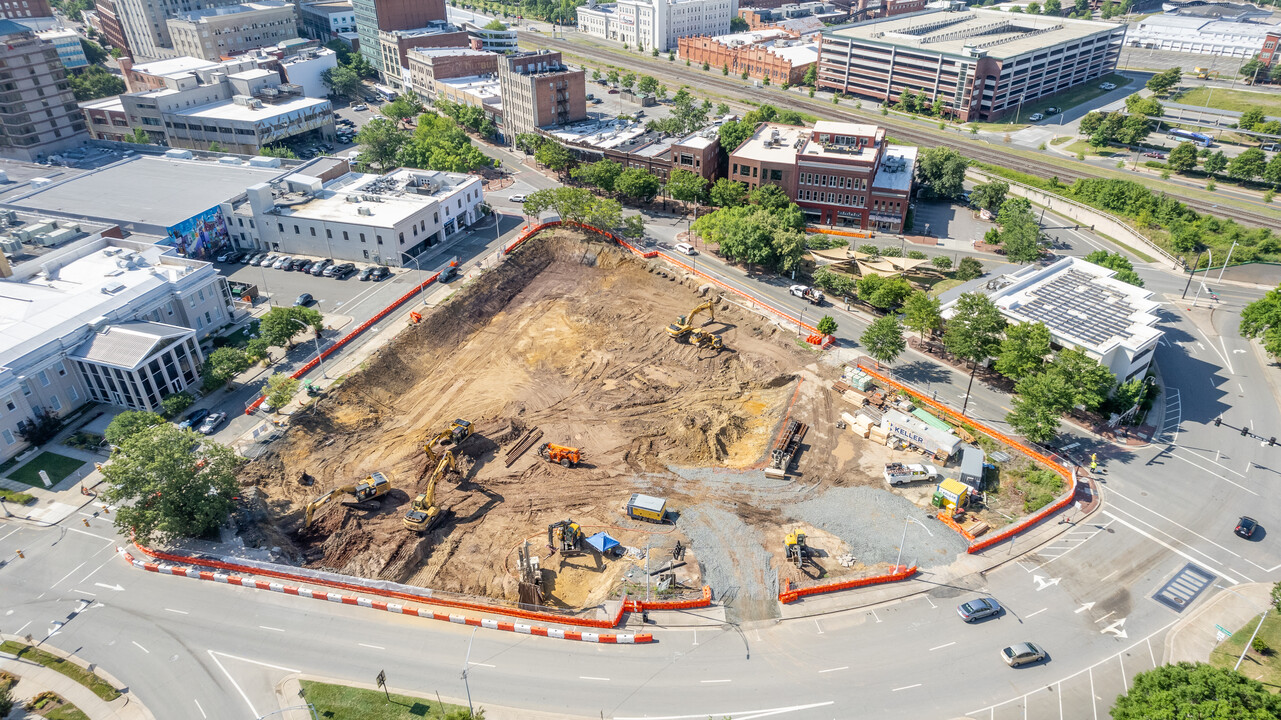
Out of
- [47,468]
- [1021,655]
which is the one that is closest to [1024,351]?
[1021,655]

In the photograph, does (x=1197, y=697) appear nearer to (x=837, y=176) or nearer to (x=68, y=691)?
(x=68, y=691)

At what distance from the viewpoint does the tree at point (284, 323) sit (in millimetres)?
77125

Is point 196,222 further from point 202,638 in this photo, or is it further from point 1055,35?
point 1055,35

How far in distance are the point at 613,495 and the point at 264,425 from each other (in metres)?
35.9

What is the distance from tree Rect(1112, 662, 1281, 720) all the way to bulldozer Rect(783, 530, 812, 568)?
2114 centimetres

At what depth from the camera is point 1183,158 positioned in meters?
136

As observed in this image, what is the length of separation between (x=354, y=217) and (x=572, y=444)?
54.5 m

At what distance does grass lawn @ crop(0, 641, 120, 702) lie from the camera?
45.3 metres

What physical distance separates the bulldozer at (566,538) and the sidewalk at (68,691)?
28.2 meters

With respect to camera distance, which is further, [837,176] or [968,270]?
[837,176]

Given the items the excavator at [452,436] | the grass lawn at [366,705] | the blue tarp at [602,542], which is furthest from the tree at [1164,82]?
the grass lawn at [366,705]

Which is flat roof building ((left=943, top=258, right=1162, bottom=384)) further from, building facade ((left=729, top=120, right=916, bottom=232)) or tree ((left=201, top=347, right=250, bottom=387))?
tree ((left=201, top=347, right=250, bottom=387))

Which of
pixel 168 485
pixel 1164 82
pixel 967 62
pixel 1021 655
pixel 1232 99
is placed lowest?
pixel 1021 655

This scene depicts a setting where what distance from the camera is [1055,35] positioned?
18925 cm
